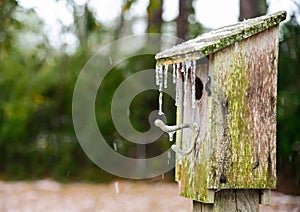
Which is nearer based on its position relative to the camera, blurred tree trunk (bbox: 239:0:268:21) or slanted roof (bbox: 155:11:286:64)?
slanted roof (bbox: 155:11:286:64)

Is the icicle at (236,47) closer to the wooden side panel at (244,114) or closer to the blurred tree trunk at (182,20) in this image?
the wooden side panel at (244,114)

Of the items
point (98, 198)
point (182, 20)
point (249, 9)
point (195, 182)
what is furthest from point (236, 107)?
point (182, 20)

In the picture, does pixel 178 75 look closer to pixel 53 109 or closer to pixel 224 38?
pixel 224 38

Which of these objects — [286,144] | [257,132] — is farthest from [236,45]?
[286,144]

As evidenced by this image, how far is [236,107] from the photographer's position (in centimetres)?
237

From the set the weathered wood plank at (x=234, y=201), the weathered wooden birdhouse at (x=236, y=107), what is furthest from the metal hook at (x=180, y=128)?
the weathered wood plank at (x=234, y=201)

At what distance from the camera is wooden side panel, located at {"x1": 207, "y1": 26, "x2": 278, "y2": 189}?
2352 millimetres

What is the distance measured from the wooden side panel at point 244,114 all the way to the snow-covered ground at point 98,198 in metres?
3.60

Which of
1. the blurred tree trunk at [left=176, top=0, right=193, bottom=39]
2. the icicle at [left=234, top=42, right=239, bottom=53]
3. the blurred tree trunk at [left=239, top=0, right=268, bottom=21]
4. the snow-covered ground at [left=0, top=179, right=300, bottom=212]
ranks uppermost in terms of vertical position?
the blurred tree trunk at [left=176, top=0, right=193, bottom=39]

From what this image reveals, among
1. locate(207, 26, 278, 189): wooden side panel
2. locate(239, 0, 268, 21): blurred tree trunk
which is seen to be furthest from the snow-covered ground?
locate(207, 26, 278, 189): wooden side panel

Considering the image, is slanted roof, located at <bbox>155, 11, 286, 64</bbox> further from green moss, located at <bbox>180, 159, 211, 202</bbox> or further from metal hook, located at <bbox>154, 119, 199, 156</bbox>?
green moss, located at <bbox>180, 159, 211, 202</bbox>

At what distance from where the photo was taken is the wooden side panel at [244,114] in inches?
92.6

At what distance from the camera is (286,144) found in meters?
6.62

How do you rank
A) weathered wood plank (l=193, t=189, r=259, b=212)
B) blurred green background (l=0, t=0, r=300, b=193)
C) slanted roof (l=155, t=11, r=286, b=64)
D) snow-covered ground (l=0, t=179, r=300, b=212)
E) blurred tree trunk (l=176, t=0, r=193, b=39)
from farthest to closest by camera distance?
blurred tree trunk (l=176, t=0, r=193, b=39) < blurred green background (l=0, t=0, r=300, b=193) < snow-covered ground (l=0, t=179, r=300, b=212) < weathered wood plank (l=193, t=189, r=259, b=212) < slanted roof (l=155, t=11, r=286, b=64)
